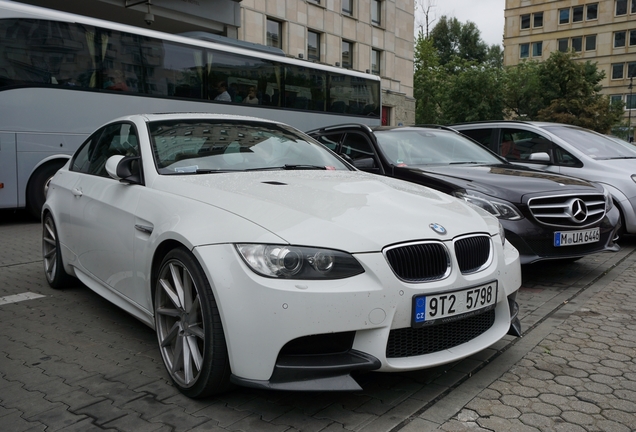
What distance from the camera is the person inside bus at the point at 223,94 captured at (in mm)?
12663

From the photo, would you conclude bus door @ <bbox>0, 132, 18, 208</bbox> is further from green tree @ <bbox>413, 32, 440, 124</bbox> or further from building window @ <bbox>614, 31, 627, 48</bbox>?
building window @ <bbox>614, 31, 627, 48</bbox>

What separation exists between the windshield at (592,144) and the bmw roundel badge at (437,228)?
18.4 ft

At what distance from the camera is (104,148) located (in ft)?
15.4

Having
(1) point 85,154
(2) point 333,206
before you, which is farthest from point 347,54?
(2) point 333,206

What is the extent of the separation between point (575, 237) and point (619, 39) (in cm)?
7652

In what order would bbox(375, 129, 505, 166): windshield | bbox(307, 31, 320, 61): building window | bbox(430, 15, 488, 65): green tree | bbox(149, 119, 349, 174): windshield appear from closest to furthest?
bbox(149, 119, 349, 174): windshield → bbox(375, 129, 505, 166): windshield → bbox(307, 31, 320, 61): building window → bbox(430, 15, 488, 65): green tree

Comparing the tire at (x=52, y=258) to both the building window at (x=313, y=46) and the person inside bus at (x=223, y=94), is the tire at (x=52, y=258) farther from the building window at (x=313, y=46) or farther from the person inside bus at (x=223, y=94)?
the building window at (x=313, y=46)

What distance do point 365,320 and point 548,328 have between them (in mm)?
2033

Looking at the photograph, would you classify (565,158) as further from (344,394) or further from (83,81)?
(83,81)

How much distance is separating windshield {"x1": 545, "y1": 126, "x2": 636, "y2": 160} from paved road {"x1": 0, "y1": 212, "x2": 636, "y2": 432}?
3.85 metres

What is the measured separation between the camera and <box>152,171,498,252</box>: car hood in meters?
2.75

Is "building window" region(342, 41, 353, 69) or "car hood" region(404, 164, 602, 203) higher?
"building window" region(342, 41, 353, 69)

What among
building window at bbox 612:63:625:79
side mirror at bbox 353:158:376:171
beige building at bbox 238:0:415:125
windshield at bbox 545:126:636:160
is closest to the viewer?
side mirror at bbox 353:158:376:171

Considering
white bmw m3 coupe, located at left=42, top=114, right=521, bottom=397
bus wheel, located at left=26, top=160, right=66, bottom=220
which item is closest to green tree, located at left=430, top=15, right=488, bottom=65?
bus wheel, located at left=26, top=160, right=66, bottom=220
